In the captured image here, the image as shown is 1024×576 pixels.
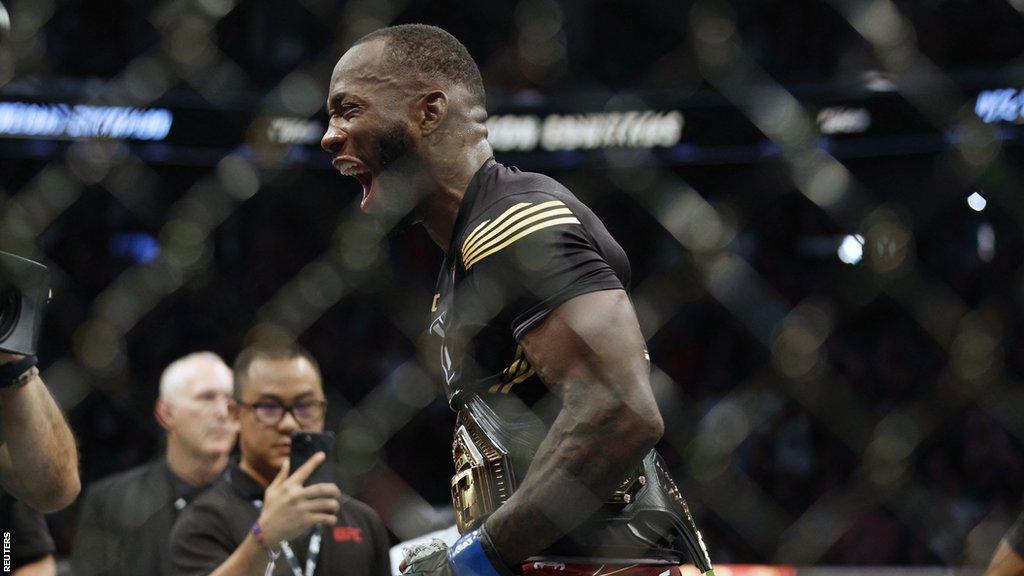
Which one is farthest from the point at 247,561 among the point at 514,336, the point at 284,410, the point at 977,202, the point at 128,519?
the point at 977,202

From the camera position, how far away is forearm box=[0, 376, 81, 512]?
5.35 ft

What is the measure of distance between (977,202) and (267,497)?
475cm

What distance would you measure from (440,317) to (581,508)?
0.34m

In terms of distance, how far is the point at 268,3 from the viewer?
677 centimetres

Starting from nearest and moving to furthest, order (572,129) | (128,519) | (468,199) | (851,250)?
(468,199)
(128,519)
(851,250)
(572,129)

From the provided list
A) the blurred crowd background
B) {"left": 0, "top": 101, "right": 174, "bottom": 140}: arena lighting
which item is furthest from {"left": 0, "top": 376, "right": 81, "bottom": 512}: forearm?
{"left": 0, "top": 101, "right": 174, "bottom": 140}: arena lighting

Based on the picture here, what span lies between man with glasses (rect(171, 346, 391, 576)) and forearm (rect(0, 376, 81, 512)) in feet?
1.81

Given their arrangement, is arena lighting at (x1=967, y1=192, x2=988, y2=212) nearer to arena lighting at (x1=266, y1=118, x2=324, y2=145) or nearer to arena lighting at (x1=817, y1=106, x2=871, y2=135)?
arena lighting at (x1=817, y1=106, x2=871, y2=135)

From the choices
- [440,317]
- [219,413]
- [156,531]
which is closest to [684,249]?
[219,413]

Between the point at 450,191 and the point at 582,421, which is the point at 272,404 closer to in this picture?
the point at 450,191

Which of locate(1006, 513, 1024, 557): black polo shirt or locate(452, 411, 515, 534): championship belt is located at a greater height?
locate(452, 411, 515, 534): championship belt

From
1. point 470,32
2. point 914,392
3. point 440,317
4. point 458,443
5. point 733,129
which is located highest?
point 470,32

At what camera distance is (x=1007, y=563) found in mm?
2514

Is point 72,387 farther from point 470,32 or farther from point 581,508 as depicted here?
point 581,508
